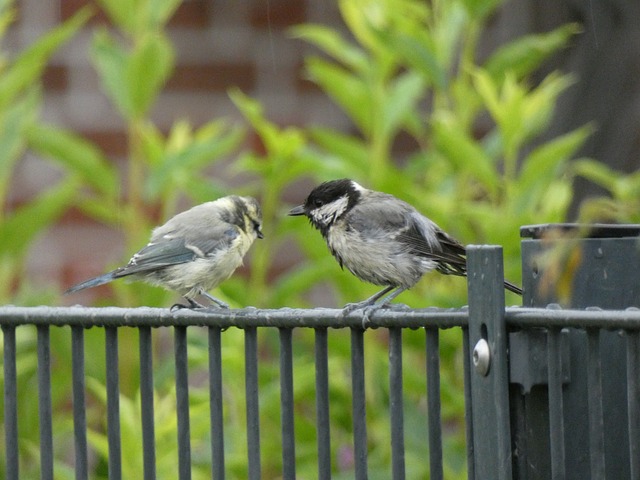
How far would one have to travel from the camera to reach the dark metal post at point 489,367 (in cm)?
159

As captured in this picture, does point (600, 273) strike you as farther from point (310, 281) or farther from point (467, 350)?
point (310, 281)

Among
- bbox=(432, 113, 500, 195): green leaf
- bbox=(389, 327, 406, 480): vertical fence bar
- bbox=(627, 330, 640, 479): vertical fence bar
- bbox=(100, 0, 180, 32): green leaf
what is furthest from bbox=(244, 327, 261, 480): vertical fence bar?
bbox=(100, 0, 180, 32): green leaf

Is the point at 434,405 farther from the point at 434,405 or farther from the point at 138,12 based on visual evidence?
the point at 138,12

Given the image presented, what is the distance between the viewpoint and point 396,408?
5.68 feet

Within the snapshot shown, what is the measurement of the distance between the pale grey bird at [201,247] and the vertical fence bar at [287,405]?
132 cm

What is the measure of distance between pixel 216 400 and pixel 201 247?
1.40 metres

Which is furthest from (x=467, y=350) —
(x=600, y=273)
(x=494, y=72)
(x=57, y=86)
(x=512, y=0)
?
(x=57, y=86)

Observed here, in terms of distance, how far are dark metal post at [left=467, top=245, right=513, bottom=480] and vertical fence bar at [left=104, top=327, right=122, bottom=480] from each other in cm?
66

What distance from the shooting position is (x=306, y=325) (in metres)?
1.80

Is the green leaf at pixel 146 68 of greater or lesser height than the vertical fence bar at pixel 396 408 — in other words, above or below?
above

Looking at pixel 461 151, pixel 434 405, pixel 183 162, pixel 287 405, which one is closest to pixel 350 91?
pixel 461 151

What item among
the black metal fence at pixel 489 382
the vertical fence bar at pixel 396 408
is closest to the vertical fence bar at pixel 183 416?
the black metal fence at pixel 489 382

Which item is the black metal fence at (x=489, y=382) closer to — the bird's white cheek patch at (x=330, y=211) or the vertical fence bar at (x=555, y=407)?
the vertical fence bar at (x=555, y=407)

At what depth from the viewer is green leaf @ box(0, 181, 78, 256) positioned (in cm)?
338
